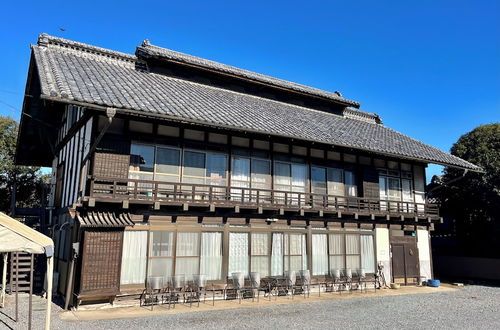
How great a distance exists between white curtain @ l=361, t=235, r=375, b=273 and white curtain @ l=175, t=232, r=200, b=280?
8323mm

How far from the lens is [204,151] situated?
14.1m

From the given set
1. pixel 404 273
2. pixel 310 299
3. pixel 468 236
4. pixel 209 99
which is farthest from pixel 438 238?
pixel 209 99

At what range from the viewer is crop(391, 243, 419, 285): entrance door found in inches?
710

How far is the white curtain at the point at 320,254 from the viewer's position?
15742 mm

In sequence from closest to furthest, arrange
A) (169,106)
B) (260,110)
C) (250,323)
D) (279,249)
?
(250,323) < (169,106) < (279,249) < (260,110)

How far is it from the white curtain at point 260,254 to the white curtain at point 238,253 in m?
0.30

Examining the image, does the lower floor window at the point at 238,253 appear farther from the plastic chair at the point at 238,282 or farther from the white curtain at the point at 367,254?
the plastic chair at the point at 238,282

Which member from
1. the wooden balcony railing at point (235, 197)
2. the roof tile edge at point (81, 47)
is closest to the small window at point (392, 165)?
the wooden balcony railing at point (235, 197)

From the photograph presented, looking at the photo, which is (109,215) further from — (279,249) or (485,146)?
(485,146)

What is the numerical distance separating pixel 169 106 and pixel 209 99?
353 centimetres

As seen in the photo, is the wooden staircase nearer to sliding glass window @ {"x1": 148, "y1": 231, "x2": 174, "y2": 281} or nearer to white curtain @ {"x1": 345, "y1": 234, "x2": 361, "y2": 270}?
sliding glass window @ {"x1": 148, "y1": 231, "x2": 174, "y2": 281}

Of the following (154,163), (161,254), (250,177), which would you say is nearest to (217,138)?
(250,177)

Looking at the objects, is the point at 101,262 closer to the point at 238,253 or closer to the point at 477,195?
the point at 238,253

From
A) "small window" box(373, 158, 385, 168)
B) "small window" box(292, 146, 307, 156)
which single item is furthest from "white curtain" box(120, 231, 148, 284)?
"small window" box(373, 158, 385, 168)
